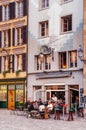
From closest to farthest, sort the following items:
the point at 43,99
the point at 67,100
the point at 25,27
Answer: the point at 67,100, the point at 43,99, the point at 25,27

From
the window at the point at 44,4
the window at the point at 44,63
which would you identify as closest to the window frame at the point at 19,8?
the window at the point at 44,4

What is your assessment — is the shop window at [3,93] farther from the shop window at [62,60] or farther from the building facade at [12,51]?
the shop window at [62,60]

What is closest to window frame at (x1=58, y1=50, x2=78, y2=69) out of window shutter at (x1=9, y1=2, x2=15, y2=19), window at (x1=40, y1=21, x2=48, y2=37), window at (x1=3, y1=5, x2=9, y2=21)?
window at (x1=40, y1=21, x2=48, y2=37)

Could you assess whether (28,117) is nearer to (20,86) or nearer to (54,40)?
(54,40)

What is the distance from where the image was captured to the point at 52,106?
134 ft

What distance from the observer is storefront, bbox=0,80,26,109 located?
52.2 metres

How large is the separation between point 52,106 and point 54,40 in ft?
26.8

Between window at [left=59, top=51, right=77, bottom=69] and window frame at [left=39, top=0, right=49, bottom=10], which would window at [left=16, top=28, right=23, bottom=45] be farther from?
window at [left=59, top=51, right=77, bottom=69]

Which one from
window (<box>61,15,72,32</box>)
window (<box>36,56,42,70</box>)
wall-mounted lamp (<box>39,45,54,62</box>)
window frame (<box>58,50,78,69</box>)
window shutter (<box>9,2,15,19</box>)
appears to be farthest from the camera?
window shutter (<box>9,2,15,19</box>)

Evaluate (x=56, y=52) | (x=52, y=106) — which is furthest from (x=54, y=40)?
(x=52, y=106)

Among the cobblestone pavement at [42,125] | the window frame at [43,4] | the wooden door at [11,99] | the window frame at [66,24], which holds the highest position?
the window frame at [43,4]

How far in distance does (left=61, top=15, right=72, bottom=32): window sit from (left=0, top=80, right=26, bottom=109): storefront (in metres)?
8.64

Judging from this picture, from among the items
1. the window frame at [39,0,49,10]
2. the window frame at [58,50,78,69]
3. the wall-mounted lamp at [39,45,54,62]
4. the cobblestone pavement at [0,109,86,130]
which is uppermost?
the window frame at [39,0,49,10]

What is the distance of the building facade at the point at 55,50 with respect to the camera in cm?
4362
